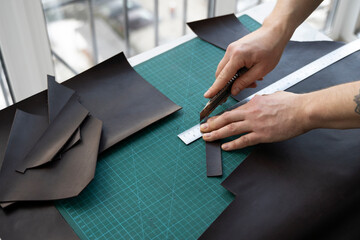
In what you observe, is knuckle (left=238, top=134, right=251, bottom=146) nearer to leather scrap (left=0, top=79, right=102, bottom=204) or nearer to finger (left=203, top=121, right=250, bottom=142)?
finger (left=203, top=121, right=250, bottom=142)

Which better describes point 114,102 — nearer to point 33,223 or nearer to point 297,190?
point 33,223

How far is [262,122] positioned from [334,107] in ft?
0.77

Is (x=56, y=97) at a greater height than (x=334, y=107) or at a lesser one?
lesser

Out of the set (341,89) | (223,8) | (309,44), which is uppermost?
(341,89)

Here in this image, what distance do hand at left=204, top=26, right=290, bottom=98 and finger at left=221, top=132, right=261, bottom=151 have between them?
0.68 ft

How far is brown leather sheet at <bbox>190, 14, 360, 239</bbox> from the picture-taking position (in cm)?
124

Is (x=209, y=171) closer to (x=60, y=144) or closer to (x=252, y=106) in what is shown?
(x=252, y=106)

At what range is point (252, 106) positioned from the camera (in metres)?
1.48

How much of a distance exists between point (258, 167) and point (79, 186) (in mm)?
555

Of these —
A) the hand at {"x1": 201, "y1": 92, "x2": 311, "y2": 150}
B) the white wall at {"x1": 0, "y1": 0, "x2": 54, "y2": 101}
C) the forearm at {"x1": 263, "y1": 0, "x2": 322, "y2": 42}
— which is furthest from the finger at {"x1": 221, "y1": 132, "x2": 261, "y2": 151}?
the white wall at {"x1": 0, "y1": 0, "x2": 54, "y2": 101}

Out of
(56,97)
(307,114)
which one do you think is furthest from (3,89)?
(307,114)

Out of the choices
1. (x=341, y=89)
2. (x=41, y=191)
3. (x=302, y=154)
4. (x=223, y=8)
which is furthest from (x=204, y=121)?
(x=223, y=8)

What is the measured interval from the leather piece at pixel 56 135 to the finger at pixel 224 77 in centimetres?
44

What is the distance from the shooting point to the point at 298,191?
1319mm
